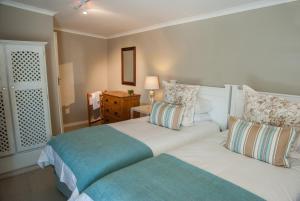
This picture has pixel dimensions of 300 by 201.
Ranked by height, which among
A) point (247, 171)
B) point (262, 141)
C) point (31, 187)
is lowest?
point (31, 187)

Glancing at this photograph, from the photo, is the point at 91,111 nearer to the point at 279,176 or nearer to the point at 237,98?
the point at 237,98

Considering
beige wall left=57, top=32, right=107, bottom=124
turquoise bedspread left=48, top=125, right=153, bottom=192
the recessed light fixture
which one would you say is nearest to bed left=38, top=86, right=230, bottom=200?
turquoise bedspread left=48, top=125, right=153, bottom=192

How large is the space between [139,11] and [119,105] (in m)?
1.78

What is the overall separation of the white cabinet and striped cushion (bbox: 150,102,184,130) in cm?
157

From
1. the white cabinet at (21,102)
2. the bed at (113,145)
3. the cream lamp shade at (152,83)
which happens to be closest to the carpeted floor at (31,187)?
the white cabinet at (21,102)

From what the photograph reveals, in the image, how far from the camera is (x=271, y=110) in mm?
1805

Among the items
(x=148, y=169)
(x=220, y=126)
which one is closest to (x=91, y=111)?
(x=220, y=126)

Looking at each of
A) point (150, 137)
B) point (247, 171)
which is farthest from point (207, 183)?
point (150, 137)

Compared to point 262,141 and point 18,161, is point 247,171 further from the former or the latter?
point 18,161

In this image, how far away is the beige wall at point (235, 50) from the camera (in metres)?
2.15

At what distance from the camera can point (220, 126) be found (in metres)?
2.67

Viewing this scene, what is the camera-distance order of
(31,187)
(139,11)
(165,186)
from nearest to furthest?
1. (165,186)
2. (31,187)
3. (139,11)

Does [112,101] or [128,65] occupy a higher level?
[128,65]

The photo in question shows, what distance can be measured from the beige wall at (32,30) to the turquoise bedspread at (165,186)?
2381 millimetres
